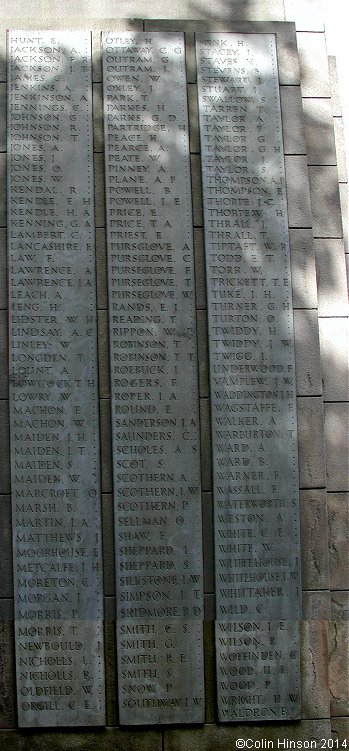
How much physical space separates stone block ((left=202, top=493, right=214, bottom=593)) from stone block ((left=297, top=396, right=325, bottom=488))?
2.69ft

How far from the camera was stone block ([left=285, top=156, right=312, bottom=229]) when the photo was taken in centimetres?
852

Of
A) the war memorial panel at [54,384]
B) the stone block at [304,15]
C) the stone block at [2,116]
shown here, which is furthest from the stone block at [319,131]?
the stone block at [2,116]

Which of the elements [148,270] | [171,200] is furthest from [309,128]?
[148,270]

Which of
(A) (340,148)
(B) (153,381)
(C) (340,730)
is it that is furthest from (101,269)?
(C) (340,730)

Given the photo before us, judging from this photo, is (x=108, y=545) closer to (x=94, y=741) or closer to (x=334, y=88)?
(x=94, y=741)

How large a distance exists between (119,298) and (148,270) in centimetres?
36

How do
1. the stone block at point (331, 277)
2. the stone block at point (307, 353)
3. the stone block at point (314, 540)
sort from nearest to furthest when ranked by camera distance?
the stone block at point (314, 540)
the stone block at point (307, 353)
the stone block at point (331, 277)

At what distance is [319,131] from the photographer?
29.1 feet

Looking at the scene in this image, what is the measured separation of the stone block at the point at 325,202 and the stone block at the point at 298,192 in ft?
0.41

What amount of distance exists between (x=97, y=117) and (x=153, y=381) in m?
2.51

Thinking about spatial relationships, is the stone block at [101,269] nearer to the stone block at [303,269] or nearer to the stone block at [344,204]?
the stone block at [303,269]

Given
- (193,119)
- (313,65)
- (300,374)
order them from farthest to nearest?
(313,65)
(193,119)
(300,374)

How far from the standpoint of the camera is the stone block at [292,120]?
868cm

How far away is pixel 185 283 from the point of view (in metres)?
8.27
